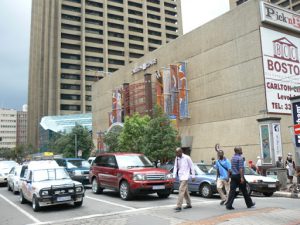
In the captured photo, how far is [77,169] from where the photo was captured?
2145cm

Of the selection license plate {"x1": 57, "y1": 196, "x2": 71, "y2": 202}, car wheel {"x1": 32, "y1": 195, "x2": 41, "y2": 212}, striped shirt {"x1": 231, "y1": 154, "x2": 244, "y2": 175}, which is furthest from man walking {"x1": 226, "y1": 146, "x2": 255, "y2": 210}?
car wheel {"x1": 32, "y1": 195, "x2": 41, "y2": 212}

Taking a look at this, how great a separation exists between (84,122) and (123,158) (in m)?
71.5

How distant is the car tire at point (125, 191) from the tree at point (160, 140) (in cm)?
1428

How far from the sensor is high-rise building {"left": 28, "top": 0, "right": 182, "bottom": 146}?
10012 cm

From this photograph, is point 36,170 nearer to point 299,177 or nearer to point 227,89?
point 299,177

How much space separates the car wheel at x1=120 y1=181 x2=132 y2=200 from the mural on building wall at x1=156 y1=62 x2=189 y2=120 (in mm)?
22381

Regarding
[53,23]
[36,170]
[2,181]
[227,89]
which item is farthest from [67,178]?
[53,23]

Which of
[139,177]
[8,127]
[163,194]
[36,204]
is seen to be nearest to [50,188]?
[36,204]

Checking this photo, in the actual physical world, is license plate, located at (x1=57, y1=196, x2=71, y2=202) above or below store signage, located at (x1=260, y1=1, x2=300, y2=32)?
below

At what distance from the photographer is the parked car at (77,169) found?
21.1m

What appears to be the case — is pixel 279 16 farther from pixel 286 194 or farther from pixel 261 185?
pixel 261 185

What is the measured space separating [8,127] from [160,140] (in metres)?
152

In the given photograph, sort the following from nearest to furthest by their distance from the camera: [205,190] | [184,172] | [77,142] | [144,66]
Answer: [184,172] → [205,190] → [144,66] → [77,142]

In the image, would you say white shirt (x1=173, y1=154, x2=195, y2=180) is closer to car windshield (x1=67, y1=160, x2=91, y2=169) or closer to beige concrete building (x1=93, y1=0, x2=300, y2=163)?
car windshield (x1=67, y1=160, x2=91, y2=169)
